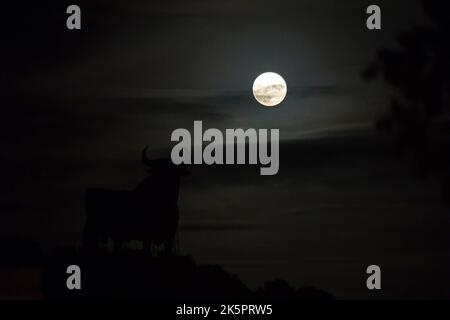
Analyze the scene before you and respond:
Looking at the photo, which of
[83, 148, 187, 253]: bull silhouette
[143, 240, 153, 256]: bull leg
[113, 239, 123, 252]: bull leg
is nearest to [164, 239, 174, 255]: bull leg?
[83, 148, 187, 253]: bull silhouette

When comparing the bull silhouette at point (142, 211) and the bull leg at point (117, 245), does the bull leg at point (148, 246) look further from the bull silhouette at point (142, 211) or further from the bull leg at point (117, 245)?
the bull leg at point (117, 245)

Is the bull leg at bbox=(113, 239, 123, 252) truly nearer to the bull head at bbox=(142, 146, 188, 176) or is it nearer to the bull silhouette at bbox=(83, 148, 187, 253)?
the bull silhouette at bbox=(83, 148, 187, 253)

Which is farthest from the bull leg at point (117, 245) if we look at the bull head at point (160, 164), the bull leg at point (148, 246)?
the bull head at point (160, 164)

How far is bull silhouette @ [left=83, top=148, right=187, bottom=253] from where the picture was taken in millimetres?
9508

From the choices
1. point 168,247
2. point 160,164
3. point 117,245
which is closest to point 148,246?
point 168,247

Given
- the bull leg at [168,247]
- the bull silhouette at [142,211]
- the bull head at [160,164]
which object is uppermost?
the bull head at [160,164]

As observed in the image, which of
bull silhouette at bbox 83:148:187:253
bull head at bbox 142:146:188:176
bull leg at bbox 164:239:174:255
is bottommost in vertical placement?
bull leg at bbox 164:239:174:255

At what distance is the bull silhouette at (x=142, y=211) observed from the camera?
9.51m

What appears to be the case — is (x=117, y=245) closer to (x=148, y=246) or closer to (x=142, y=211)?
(x=148, y=246)

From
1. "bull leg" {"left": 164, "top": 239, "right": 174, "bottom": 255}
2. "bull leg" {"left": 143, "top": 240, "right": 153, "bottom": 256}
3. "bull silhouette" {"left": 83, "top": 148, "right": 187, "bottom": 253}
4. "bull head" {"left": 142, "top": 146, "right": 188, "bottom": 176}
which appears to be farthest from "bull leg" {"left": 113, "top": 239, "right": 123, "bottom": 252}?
"bull head" {"left": 142, "top": 146, "right": 188, "bottom": 176}

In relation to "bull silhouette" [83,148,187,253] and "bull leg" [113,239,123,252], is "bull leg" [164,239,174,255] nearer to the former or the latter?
"bull silhouette" [83,148,187,253]

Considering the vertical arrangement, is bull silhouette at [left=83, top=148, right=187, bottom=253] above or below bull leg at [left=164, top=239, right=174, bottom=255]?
above
